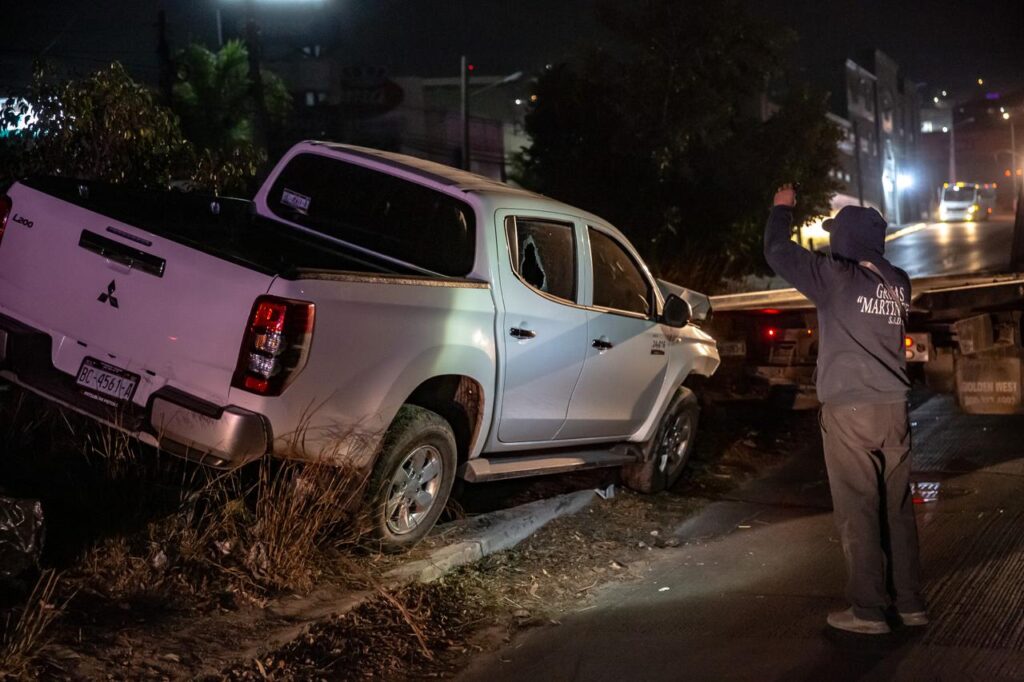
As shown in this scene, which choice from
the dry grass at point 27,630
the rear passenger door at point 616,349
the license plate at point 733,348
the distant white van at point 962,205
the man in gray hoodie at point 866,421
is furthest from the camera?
the distant white van at point 962,205

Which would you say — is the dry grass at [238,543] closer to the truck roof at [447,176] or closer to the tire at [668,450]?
the truck roof at [447,176]

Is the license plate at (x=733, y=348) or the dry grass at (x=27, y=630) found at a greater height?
the license plate at (x=733, y=348)

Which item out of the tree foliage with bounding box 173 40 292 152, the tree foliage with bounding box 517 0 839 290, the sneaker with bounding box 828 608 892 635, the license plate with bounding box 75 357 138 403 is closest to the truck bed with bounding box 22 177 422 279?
the license plate with bounding box 75 357 138 403

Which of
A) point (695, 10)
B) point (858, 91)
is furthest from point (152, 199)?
point (858, 91)

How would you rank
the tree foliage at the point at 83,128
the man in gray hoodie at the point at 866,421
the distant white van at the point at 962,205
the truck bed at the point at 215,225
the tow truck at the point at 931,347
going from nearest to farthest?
1. the man in gray hoodie at the point at 866,421
2. the truck bed at the point at 215,225
3. the tree foliage at the point at 83,128
4. the tow truck at the point at 931,347
5. the distant white van at the point at 962,205

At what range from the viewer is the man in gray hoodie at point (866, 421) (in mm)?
5527

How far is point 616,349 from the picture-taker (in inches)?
305

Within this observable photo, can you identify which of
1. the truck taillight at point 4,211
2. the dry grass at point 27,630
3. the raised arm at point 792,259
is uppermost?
the truck taillight at point 4,211

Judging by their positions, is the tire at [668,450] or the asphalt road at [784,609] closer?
the asphalt road at [784,609]

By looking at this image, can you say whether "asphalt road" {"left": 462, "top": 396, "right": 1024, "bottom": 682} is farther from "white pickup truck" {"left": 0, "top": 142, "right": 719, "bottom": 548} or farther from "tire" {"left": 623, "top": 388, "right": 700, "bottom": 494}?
"white pickup truck" {"left": 0, "top": 142, "right": 719, "bottom": 548}

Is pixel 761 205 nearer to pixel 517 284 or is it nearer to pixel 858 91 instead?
pixel 517 284

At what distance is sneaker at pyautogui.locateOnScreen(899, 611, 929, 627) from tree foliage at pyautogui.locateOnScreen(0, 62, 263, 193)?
683 cm

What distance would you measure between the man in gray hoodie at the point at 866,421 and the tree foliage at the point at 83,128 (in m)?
5.89

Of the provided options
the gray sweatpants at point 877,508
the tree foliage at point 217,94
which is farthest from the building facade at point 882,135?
the gray sweatpants at point 877,508
